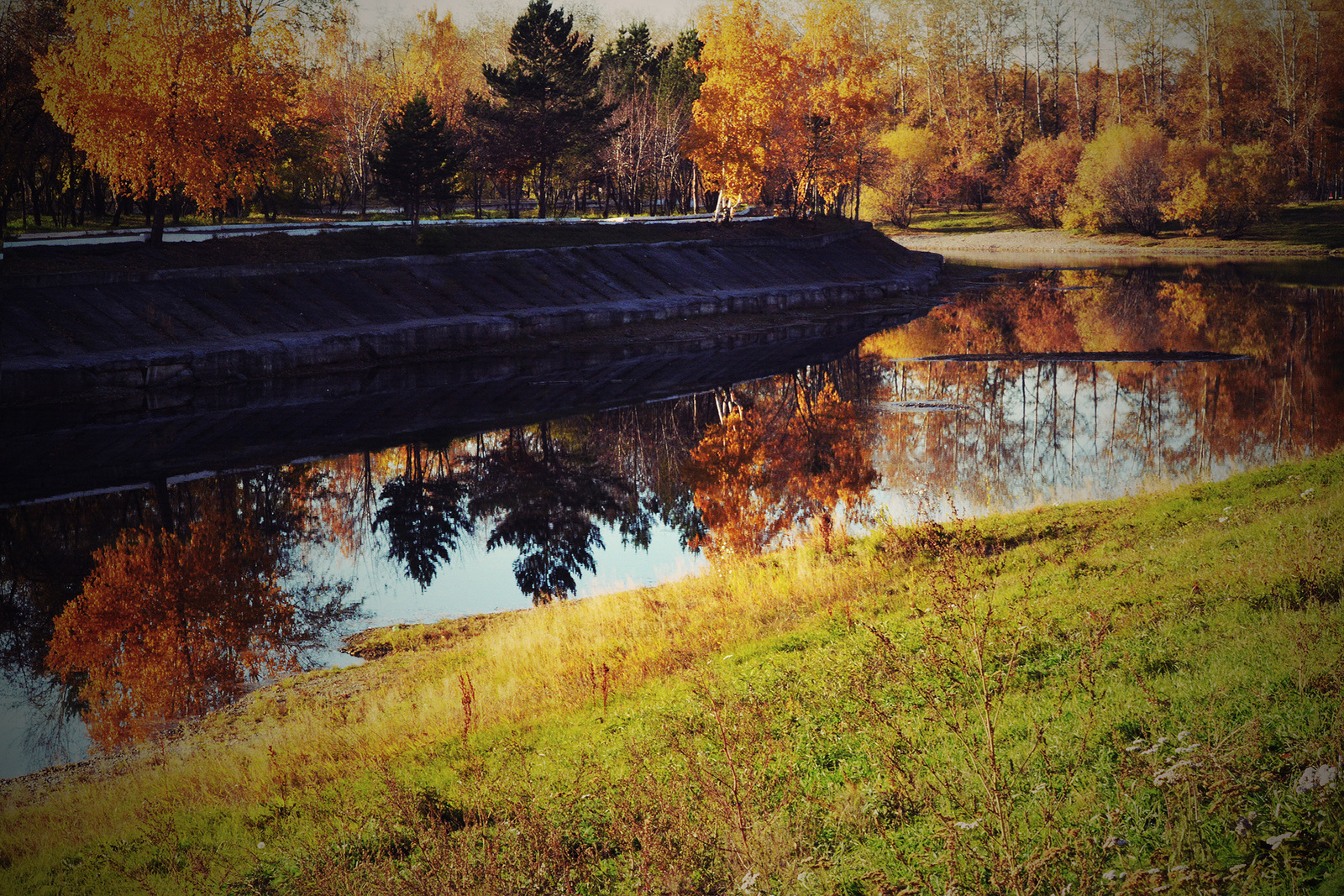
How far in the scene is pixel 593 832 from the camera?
7.39 metres

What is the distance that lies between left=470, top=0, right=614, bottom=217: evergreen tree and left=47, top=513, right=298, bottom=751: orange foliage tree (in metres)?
43.1

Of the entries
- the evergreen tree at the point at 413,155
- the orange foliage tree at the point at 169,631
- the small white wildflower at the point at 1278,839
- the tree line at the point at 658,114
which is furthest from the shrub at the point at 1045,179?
the small white wildflower at the point at 1278,839

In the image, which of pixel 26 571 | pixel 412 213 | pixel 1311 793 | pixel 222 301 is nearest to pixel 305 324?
pixel 222 301

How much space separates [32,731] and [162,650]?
2232 mm

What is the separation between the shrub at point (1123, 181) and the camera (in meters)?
85.1

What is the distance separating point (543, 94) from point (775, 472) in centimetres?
4106

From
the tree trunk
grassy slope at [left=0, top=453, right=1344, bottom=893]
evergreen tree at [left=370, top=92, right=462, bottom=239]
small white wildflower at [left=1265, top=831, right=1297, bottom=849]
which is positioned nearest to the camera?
small white wildflower at [left=1265, top=831, right=1297, bottom=849]

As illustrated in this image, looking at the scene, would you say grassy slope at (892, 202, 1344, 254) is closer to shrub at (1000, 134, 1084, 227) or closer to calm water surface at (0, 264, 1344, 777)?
shrub at (1000, 134, 1084, 227)

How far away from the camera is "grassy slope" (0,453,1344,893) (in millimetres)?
5824

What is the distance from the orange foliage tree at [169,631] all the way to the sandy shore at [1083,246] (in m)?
73.0

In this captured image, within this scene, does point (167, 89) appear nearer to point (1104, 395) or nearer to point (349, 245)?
point (349, 245)

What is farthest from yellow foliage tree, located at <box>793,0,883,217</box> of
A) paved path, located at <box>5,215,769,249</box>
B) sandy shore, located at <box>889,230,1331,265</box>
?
paved path, located at <box>5,215,769,249</box>

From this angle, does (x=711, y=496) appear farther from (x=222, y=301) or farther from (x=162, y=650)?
(x=222, y=301)

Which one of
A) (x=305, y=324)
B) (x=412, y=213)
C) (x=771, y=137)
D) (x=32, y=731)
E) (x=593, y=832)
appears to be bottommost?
(x=32, y=731)
